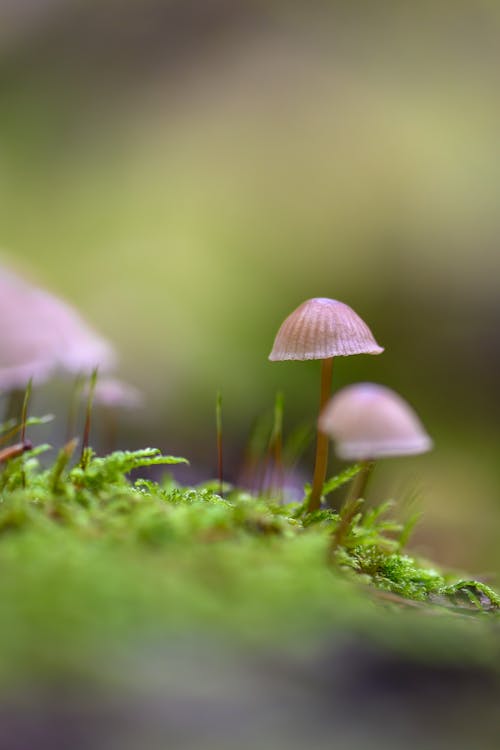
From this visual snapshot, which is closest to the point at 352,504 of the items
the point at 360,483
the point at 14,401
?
the point at 360,483

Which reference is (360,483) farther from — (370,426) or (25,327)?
(25,327)

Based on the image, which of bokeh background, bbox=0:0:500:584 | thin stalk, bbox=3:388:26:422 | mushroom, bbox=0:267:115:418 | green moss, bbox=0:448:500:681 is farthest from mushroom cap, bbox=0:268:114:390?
bokeh background, bbox=0:0:500:584

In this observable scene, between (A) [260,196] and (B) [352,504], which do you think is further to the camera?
(A) [260,196]

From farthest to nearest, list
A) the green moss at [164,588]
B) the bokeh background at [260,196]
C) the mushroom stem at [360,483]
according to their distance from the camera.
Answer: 1. the bokeh background at [260,196]
2. the mushroom stem at [360,483]
3. the green moss at [164,588]

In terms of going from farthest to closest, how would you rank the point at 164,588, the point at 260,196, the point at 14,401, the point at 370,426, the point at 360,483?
the point at 260,196
the point at 14,401
the point at 360,483
the point at 370,426
the point at 164,588

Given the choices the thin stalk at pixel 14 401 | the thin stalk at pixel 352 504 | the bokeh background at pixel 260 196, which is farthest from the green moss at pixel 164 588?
the bokeh background at pixel 260 196

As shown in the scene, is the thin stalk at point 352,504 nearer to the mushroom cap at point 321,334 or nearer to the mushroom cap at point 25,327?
the mushroom cap at point 321,334

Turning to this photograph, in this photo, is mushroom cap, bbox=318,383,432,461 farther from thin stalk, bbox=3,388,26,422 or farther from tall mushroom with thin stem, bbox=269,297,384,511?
thin stalk, bbox=3,388,26,422
